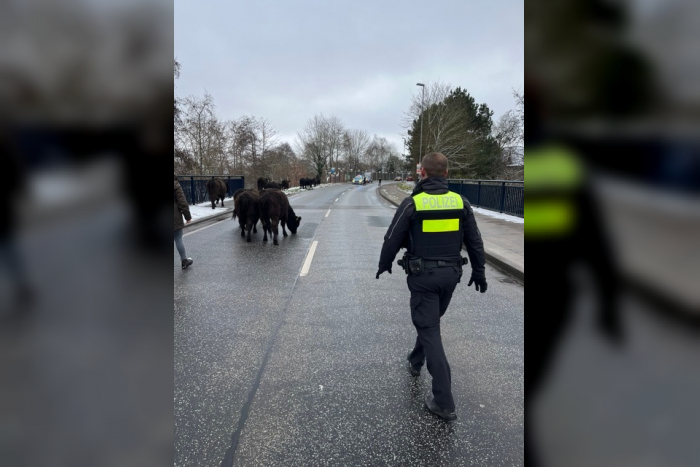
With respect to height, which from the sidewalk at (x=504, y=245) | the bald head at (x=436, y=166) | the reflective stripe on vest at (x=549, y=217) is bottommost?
the sidewalk at (x=504, y=245)

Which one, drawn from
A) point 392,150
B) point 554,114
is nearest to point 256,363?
point 554,114

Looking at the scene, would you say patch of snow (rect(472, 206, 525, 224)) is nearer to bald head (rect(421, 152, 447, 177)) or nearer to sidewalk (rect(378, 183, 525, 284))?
sidewalk (rect(378, 183, 525, 284))

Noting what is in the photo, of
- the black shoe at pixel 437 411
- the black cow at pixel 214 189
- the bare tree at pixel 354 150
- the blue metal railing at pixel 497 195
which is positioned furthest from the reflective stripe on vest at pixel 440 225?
the bare tree at pixel 354 150

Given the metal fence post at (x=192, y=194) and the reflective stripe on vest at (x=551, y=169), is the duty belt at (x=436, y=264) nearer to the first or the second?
the reflective stripe on vest at (x=551, y=169)

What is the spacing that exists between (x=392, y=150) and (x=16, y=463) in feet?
384

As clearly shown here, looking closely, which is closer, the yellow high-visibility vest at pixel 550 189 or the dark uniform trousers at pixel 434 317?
the yellow high-visibility vest at pixel 550 189

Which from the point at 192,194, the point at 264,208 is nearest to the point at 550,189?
the point at 264,208

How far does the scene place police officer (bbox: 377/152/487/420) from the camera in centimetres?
267

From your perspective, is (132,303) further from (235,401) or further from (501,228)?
(501,228)

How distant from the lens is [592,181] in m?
0.65

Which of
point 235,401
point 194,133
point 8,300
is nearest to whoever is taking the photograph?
point 8,300

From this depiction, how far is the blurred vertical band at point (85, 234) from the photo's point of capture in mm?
647

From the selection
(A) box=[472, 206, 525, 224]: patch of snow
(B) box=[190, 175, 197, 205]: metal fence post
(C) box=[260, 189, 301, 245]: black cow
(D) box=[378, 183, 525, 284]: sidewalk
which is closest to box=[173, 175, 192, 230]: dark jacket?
(C) box=[260, 189, 301, 245]: black cow

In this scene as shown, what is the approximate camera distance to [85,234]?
27.4 inches
